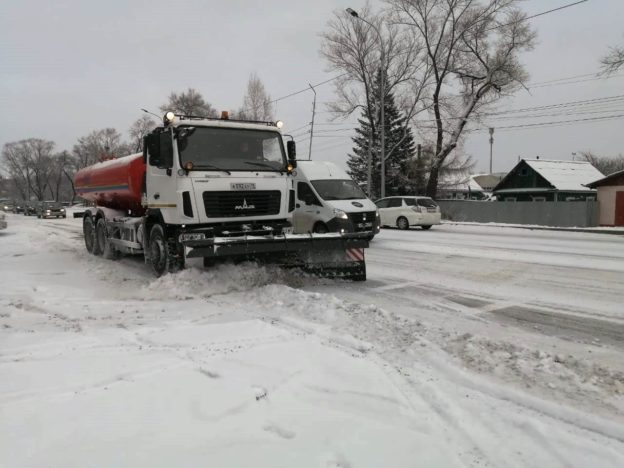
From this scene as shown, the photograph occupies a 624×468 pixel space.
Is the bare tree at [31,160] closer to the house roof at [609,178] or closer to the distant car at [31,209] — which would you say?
the distant car at [31,209]

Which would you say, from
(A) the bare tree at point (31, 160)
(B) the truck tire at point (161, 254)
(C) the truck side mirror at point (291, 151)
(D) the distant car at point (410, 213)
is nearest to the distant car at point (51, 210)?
(D) the distant car at point (410, 213)

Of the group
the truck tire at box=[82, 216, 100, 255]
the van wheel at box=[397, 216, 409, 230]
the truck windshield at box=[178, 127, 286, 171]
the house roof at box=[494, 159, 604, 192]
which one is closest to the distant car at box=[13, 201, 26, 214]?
the van wheel at box=[397, 216, 409, 230]

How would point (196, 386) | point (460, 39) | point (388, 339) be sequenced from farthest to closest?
point (460, 39), point (388, 339), point (196, 386)

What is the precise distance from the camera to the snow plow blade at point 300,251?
26.4 feet

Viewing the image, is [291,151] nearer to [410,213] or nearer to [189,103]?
[410,213]

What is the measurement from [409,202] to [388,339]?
18.5 meters

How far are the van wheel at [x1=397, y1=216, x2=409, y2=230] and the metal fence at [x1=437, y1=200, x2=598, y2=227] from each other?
13.3 metres

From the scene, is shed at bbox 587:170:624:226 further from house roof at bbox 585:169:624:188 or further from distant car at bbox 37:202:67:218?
distant car at bbox 37:202:67:218

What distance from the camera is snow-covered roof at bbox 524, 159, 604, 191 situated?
46312 mm

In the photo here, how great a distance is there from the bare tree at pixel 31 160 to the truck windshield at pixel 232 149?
119441 mm

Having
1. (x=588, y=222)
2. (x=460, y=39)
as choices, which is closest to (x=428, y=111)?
(x=460, y=39)

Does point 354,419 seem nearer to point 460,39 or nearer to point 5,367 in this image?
point 5,367

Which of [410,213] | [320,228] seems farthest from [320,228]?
[410,213]

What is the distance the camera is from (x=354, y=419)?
359cm
